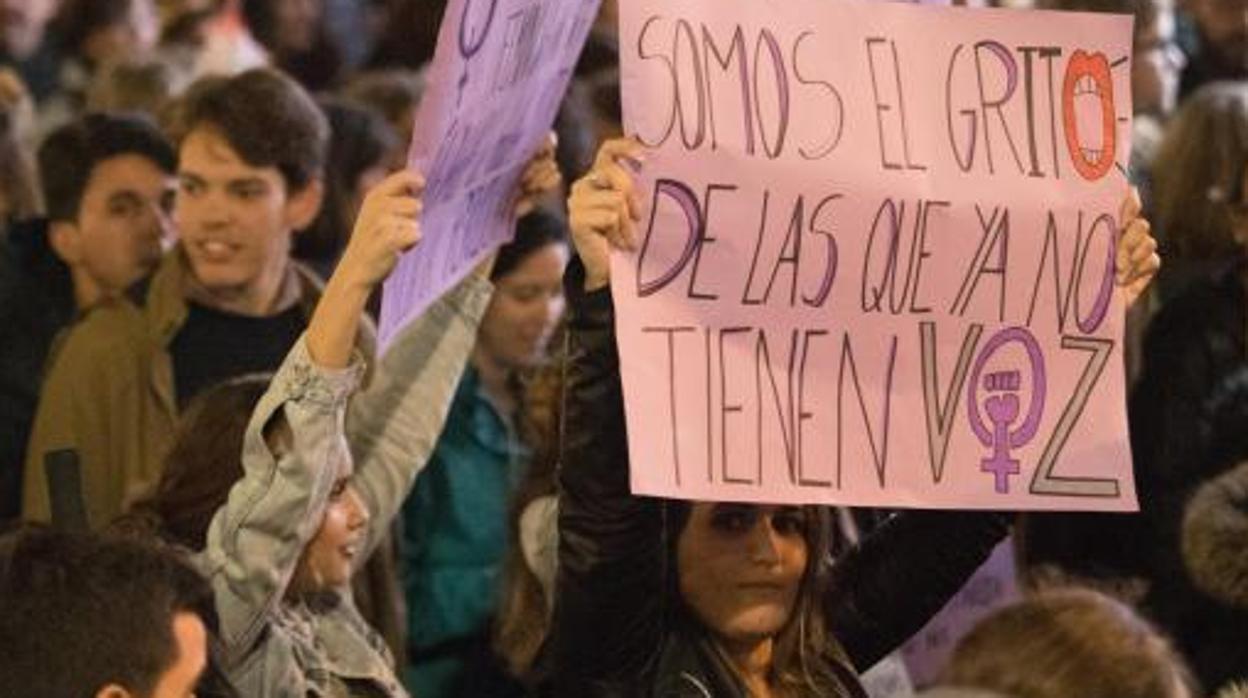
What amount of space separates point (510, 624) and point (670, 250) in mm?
1147

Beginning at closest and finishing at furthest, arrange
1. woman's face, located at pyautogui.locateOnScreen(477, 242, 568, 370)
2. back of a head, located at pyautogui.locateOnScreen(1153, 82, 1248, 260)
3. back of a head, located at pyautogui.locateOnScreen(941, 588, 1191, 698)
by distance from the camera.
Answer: back of a head, located at pyautogui.locateOnScreen(941, 588, 1191, 698) < back of a head, located at pyautogui.locateOnScreen(1153, 82, 1248, 260) < woman's face, located at pyautogui.locateOnScreen(477, 242, 568, 370)

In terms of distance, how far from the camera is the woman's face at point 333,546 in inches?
205

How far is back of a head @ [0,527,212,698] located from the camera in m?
3.99

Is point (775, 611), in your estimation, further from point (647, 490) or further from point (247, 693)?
point (247, 693)

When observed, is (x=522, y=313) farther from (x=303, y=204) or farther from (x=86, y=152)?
(x=86, y=152)

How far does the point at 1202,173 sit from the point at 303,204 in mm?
1900

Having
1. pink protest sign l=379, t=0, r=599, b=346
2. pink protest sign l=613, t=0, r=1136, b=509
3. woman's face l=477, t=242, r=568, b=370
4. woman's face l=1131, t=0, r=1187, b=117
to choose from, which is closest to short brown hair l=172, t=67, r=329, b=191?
woman's face l=477, t=242, r=568, b=370

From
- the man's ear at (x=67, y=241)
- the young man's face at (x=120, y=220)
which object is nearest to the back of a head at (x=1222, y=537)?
the young man's face at (x=120, y=220)

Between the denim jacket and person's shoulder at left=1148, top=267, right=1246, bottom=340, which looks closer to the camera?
the denim jacket

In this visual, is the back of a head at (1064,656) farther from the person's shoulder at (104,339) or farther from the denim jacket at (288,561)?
the person's shoulder at (104,339)

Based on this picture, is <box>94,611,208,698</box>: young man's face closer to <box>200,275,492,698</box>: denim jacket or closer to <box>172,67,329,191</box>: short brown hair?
<box>200,275,492,698</box>: denim jacket

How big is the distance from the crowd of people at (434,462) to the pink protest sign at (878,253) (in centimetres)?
9

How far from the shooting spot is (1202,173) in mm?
7438

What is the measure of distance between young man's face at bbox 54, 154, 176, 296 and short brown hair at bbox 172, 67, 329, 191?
1.28ft
